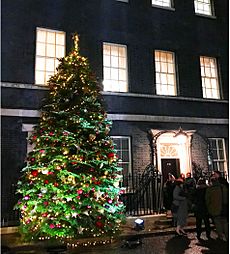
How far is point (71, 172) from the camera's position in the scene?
28.2 ft

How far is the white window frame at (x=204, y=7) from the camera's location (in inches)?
619

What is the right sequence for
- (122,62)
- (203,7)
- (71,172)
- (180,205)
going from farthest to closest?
1. (203,7)
2. (122,62)
3. (180,205)
4. (71,172)

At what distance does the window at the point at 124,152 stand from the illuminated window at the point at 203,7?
884 cm

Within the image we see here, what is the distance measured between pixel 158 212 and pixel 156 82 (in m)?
6.22

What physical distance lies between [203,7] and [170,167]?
954 centimetres

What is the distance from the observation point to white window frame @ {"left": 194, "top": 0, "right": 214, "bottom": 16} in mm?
15712

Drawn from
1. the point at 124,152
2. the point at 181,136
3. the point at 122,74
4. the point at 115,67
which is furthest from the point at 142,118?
the point at 115,67

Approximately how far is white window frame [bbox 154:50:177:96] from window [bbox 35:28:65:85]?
4800mm

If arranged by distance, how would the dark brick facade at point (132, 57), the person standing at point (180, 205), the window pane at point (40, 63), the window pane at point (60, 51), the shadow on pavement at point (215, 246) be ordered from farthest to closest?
the window pane at point (60, 51) < the window pane at point (40, 63) < the dark brick facade at point (132, 57) < the person standing at point (180, 205) < the shadow on pavement at point (215, 246)

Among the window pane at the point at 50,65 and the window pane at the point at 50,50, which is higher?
the window pane at the point at 50,50

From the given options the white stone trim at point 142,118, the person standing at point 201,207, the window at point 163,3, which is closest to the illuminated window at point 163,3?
the window at point 163,3

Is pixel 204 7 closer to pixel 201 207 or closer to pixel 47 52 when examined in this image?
pixel 47 52

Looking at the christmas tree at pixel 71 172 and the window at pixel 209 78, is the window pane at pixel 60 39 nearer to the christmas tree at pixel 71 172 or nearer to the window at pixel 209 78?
the christmas tree at pixel 71 172

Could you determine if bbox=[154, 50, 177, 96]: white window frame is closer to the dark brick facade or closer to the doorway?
the dark brick facade
